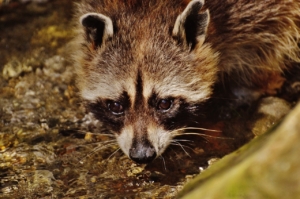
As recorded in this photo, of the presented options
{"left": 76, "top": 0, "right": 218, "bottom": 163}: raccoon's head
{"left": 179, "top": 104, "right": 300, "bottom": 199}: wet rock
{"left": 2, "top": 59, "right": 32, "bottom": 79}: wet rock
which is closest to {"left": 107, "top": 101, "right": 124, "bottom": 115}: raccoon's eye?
{"left": 76, "top": 0, "right": 218, "bottom": 163}: raccoon's head

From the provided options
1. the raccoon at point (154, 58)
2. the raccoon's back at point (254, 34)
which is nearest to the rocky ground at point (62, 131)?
the raccoon at point (154, 58)

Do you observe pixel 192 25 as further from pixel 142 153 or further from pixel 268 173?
pixel 268 173

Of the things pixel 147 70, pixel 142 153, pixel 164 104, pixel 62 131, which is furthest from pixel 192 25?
pixel 62 131

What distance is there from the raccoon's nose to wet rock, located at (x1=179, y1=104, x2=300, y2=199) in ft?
4.20

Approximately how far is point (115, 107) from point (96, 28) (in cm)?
77

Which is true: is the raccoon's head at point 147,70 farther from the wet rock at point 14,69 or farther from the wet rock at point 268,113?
the wet rock at point 14,69

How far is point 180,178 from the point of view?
506 cm

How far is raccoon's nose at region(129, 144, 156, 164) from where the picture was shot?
193 inches

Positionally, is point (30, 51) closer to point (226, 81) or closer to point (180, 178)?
point (226, 81)

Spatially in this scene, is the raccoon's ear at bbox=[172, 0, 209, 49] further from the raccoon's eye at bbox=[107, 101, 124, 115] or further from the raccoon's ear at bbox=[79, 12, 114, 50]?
the raccoon's eye at bbox=[107, 101, 124, 115]

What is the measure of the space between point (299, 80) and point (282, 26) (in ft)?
2.76

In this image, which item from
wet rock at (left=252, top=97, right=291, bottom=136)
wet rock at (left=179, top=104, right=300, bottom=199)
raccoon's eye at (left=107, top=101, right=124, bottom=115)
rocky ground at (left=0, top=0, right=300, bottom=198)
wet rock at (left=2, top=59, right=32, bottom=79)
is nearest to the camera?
wet rock at (left=179, top=104, right=300, bottom=199)

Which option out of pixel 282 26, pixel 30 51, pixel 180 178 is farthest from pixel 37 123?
pixel 282 26

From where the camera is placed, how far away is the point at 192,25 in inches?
198
